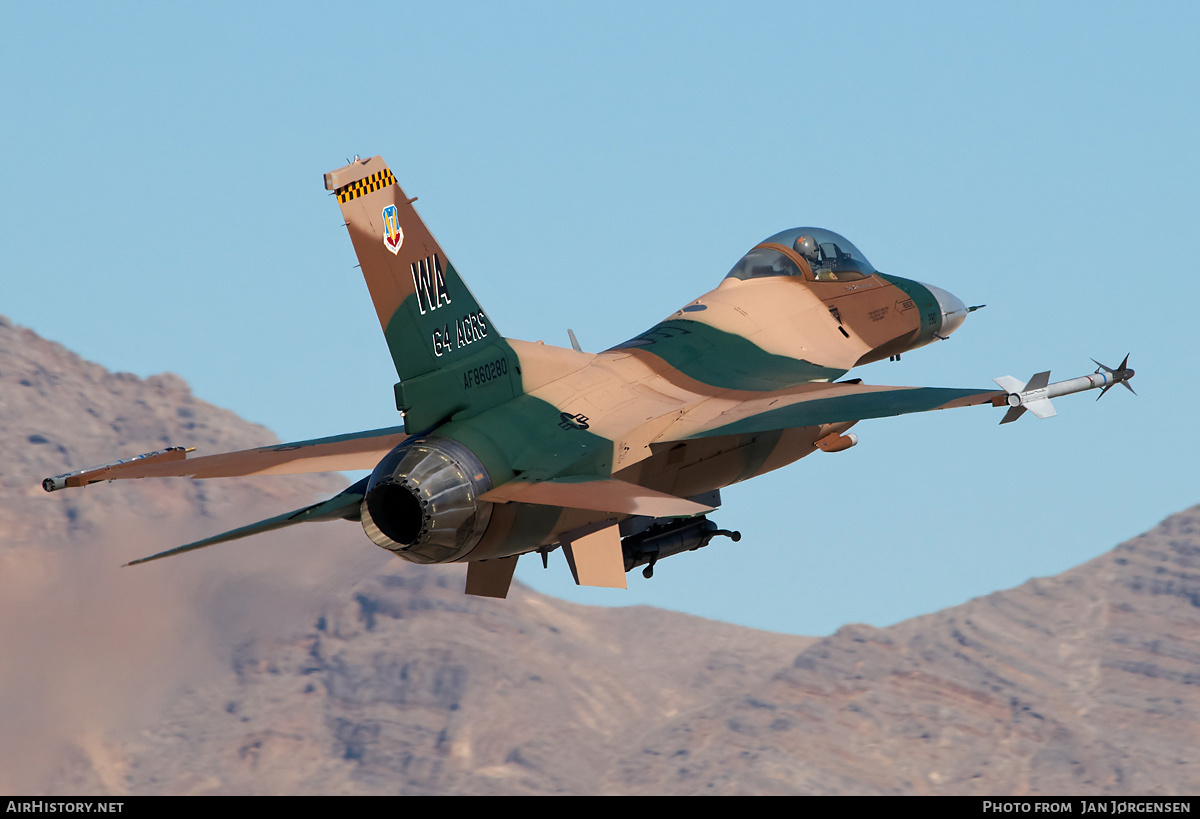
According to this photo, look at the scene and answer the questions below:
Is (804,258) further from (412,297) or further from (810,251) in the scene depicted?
(412,297)

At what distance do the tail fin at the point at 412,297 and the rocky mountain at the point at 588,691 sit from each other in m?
99.5

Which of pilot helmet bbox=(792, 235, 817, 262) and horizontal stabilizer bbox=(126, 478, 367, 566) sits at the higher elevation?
pilot helmet bbox=(792, 235, 817, 262)

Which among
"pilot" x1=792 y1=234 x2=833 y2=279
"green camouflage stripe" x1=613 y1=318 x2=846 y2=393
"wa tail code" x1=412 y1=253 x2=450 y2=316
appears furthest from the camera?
"pilot" x1=792 y1=234 x2=833 y2=279

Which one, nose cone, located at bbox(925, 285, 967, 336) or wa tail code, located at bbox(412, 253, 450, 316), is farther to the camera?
nose cone, located at bbox(925, 285, 967, 336)

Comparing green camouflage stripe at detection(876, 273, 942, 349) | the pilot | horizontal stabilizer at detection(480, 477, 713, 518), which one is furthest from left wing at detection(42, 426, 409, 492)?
green camouflage stripe at detection(876, 273, 942, 349)

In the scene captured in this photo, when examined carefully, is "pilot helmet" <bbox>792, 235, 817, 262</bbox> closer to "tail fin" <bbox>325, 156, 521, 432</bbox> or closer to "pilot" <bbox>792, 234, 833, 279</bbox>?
"pilot" <bbox>792, 234, 833, 279</bbox>

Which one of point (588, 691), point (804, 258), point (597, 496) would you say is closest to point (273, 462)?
point (597, 496)

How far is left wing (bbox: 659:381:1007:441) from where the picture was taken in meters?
22.3

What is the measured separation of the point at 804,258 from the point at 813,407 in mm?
6345

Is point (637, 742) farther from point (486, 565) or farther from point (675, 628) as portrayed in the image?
point (486, 565)

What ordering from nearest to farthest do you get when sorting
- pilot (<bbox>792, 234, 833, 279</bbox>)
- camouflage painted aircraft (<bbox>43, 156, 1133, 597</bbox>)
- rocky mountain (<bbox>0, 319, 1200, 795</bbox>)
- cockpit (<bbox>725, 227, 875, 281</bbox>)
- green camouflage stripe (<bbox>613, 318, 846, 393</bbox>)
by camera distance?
1. camouflage painted aircraft (<bbox>43, 156, 1133, 597</bbox>)
2. green camouflage stripe (<bbox>613, 318, 846, 393</bbox>)
3. cockpit (<bbox>725, 227, 875, 281</bbox>)
4. pilot (<bbox>792, 234, 833, 279</bbox>)
5. rocky mountain (<bbox>0, 319, 1200, 795</bbox>)

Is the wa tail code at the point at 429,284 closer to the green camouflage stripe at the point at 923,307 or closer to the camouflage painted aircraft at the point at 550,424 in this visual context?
the camouflage painted aircraft at the point at 550,424

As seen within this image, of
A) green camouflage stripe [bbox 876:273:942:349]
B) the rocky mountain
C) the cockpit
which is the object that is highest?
the cockpit

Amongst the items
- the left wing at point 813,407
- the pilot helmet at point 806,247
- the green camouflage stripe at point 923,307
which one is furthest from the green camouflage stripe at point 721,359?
the green camouflage stripe at point 923,307
